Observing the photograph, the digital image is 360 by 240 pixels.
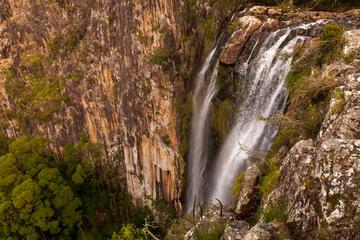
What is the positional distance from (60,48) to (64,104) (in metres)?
4.16

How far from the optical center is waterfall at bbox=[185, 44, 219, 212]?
18016 mm

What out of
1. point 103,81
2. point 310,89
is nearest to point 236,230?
point 310,89

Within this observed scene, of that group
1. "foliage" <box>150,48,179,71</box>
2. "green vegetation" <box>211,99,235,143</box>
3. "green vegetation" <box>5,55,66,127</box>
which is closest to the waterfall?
"green vegetation" <box>211,99,235,143</box>

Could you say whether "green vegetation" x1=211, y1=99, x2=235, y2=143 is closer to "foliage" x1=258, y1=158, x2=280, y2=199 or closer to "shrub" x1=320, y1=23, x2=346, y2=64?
"shrub" x1=320, y1=23, x2=346, y2=64

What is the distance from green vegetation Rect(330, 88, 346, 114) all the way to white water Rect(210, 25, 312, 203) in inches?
188

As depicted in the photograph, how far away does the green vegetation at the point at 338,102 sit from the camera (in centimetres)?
770

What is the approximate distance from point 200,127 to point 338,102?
1193cm

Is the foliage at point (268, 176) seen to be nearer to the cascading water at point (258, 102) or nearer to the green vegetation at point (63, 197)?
the cascading water at point (258, 102)

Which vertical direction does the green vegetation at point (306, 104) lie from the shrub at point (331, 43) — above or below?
below

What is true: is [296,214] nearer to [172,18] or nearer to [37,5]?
[172,18]

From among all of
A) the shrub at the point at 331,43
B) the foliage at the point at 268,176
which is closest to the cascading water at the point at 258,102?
the shrub at the point at 331,43

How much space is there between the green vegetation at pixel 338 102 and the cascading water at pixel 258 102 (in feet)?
15.8

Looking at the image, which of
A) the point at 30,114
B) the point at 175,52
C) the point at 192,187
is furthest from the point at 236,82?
the point at 30,114

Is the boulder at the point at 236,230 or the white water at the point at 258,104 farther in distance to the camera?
the white water at the point at 258,104
